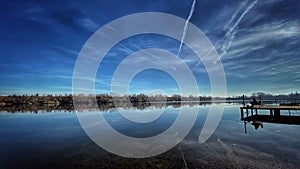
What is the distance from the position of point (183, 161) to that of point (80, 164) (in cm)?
657

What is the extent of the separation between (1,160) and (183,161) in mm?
12549

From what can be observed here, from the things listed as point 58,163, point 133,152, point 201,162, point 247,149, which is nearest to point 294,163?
point 247,149

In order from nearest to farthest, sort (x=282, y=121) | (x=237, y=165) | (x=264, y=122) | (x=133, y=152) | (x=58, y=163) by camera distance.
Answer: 1. (x=237, y=165)
2. (x=58, y=163)
3. (x=133, y=152)
4. (x=282, y=121)
5. (x=264, y=122)

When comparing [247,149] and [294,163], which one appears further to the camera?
[247,149]

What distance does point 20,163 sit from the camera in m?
11.6

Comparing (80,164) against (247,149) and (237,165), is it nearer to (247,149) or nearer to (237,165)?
(237,165)

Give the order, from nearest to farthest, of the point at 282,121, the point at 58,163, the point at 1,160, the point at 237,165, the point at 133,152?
the point at 237,165
the point at 58,163
the point at 1,160
the point at 133,152
the point at 282,121

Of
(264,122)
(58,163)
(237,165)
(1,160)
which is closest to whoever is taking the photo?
(237,165)

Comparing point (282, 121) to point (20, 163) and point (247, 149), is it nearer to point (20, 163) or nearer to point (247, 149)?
point (247, 149)

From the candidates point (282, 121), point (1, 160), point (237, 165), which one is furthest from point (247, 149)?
point (1, 160)

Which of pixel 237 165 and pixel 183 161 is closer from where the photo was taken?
pixel 237 165

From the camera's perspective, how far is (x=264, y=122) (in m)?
28.9

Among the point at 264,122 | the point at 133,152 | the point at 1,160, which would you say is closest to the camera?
the point at 1,160

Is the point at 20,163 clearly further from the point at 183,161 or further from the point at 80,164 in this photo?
the point at 183,161
